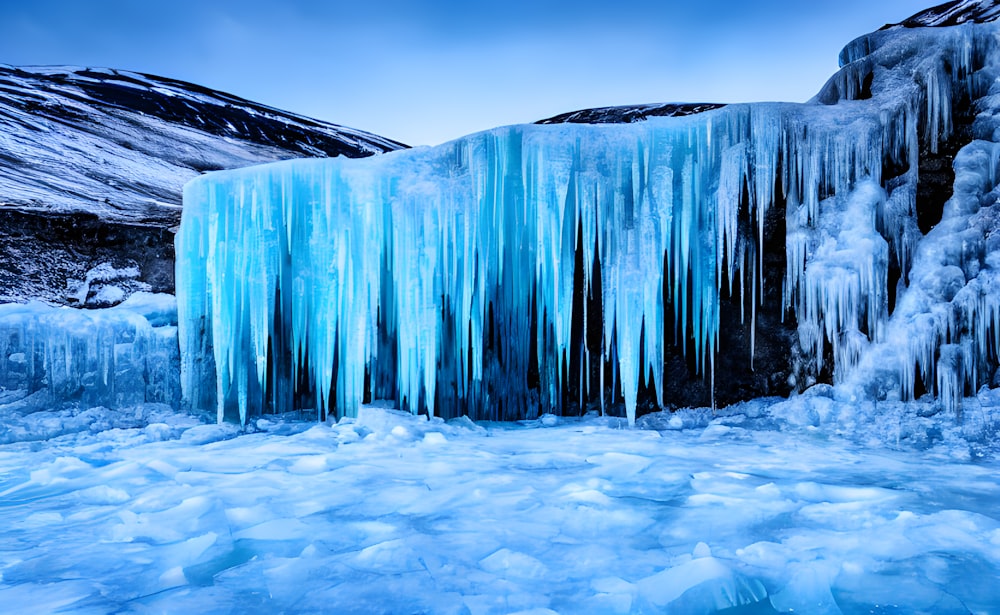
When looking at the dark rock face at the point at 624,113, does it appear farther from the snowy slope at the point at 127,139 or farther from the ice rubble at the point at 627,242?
the ice rubble at the point at 627,242

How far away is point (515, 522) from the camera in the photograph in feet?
9.56

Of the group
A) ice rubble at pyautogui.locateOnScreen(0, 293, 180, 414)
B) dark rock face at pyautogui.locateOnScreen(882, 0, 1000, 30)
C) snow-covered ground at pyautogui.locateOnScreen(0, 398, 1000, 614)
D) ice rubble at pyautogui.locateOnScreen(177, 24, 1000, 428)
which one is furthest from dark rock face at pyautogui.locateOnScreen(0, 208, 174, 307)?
dark rock face at pyautogui.locateOnScreen(882, 0, 1000, 30)

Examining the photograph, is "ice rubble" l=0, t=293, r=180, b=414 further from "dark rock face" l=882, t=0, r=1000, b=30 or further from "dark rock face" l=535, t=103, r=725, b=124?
"dark rock face" l=882, t=0, r=1000, b=30

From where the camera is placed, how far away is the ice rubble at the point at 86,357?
579cm

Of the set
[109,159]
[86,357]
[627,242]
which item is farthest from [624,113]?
[86,357]

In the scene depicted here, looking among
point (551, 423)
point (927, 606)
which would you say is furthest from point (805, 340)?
point (927, 606)

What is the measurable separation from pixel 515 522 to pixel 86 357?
4.87 metres

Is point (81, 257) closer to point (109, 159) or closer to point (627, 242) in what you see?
point (109, 159)

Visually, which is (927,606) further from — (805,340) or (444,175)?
(444,175)

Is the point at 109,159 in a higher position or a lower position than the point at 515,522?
higher

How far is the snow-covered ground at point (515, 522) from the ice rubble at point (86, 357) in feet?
3.62

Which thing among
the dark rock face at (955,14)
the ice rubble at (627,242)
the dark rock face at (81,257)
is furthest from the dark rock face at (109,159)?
the dark rock face at (955,14)

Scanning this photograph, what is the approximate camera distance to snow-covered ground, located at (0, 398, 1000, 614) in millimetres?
2139

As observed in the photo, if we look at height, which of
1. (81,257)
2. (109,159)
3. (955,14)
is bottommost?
(81,257)
